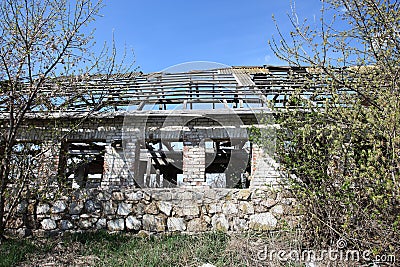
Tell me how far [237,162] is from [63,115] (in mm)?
6248

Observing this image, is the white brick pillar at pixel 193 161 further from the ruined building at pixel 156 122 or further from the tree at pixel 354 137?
the tree at pixel 354 137

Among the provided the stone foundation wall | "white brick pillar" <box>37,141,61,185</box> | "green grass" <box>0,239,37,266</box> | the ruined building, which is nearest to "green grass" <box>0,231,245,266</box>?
"green grass" <box>0,239,37,266</box>

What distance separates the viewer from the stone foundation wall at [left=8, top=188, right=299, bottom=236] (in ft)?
24.8

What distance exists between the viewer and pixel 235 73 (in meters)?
12.5

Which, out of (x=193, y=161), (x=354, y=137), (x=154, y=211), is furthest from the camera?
(x=193, y=161)

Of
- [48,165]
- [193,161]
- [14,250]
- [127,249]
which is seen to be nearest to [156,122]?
[193,161]

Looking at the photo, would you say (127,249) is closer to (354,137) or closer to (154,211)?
(154,211)

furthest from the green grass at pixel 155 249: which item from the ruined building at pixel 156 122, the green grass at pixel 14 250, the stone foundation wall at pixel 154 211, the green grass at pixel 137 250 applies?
the ruined building at pixel 156 122

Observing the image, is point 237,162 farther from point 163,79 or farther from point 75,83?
point 75,83

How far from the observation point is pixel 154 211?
771 centimetres

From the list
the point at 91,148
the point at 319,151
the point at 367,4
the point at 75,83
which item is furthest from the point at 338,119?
the point at 91,148

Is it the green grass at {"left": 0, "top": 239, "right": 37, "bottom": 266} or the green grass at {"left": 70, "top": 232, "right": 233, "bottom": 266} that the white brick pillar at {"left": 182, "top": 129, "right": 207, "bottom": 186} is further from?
the green grass at {"left": 0, "top": 239, "right": 37, "bottom": 266}

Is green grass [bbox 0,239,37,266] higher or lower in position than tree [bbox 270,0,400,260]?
lower

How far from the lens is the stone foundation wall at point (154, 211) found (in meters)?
7.56
